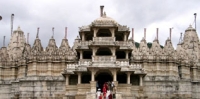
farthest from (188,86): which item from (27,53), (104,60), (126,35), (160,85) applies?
(27,53)

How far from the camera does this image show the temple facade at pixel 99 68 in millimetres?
38344

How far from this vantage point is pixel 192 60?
51.4 m

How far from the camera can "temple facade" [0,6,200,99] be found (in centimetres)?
3834

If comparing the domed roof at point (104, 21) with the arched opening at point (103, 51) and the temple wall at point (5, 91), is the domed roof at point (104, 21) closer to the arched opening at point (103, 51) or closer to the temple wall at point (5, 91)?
the arched opening at point (103, 51)

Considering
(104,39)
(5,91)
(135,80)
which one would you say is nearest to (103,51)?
(104,39)

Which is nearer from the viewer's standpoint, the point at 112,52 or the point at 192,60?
the point at 112,52

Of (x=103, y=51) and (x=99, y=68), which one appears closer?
(x=99, y=68)

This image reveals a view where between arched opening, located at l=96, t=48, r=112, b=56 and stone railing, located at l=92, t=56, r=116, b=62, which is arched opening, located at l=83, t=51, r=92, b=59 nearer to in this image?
arched opening, located at l=96, t=48, r=112, b=56

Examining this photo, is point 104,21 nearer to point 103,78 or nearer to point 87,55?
point 87,55

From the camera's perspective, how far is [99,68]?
1436 inches

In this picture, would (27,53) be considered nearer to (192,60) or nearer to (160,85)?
(160,85)

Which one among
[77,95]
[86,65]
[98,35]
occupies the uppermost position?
[98,35]

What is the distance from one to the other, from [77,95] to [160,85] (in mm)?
12341

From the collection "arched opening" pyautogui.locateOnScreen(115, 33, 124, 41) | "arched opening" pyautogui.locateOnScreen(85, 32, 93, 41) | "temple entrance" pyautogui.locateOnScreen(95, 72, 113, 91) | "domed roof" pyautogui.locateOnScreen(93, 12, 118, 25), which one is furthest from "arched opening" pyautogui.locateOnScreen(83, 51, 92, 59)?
"temple entrance" pyautogui.locateOnScreen(95, 72, 113, 91)
